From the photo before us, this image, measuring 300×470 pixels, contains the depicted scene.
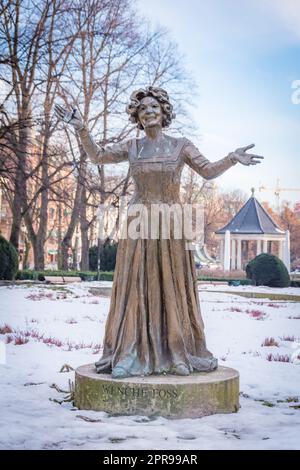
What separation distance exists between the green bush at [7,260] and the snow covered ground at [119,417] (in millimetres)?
8830

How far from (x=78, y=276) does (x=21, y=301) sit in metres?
12.1

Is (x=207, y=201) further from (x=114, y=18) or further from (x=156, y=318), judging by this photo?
(x=156, y=318)

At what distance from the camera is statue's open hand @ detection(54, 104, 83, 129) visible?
564 cm

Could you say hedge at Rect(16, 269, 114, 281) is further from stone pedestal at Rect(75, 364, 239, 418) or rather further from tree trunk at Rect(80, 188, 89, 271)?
stone pedestal at Rect(75, 364, 239, 418)

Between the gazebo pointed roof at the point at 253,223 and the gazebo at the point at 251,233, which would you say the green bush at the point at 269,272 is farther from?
the gazebo pointed roof at the point at 253,223

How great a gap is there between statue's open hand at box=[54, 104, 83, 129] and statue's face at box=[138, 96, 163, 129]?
0.59 m

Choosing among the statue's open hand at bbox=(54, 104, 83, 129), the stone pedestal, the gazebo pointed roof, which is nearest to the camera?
the stone pedestal

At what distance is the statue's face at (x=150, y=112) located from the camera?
226 inches

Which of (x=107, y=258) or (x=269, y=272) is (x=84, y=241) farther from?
(x=269, y=272)

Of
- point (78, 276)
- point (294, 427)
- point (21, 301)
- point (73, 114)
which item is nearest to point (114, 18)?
point (78, 276)

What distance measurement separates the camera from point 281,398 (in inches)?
240

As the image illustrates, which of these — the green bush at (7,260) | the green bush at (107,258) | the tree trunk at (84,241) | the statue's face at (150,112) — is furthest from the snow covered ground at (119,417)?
the green bush at (107,258)

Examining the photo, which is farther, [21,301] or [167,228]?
[21,301]

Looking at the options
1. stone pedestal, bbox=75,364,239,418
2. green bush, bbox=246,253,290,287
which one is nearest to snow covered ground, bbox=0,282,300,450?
stone pedestal, bbox=75,364,239,418
